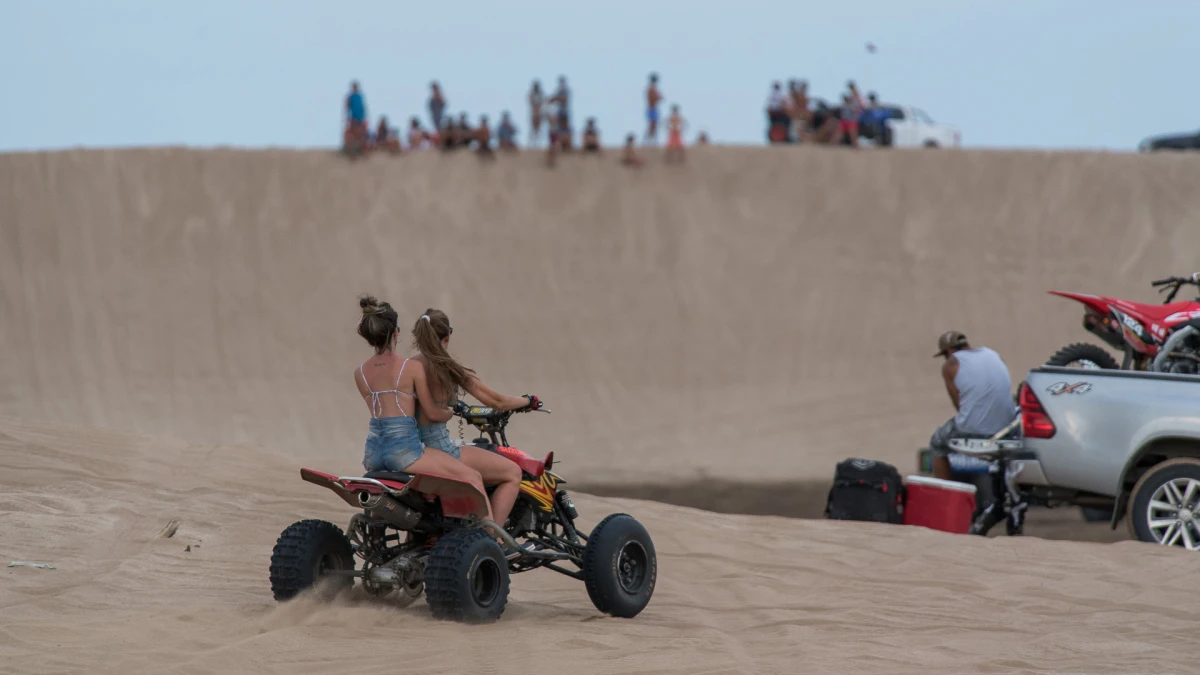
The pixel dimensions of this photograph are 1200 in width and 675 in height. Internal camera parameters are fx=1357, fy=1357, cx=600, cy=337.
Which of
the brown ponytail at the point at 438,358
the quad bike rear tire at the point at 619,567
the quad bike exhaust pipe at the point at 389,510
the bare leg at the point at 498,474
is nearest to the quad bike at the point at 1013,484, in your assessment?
the quad bike rear tire at the point at 619,567

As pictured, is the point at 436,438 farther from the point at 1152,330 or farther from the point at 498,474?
the point at 1152,330

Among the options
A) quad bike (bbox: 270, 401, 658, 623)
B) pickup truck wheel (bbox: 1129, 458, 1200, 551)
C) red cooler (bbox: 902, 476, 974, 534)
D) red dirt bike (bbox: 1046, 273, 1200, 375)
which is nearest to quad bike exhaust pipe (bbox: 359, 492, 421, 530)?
quad bike (bbox: 270, 401, 658, 623)

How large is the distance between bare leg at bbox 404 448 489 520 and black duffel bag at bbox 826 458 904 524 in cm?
463

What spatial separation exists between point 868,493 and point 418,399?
4.97 meters

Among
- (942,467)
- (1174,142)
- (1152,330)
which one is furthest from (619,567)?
(1174,142)

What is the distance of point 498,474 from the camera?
23.6 feet

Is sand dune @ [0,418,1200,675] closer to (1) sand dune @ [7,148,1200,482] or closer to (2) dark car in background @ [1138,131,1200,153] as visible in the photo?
(1) sand dune @ [7,148,1200,482]

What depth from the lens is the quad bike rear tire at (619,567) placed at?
7324 millimetres

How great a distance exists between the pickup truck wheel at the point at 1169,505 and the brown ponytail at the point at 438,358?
543cm

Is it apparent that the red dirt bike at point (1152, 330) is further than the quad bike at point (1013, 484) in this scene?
Yes

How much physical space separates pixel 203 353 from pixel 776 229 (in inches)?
397

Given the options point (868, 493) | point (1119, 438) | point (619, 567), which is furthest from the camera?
point (868, 493)

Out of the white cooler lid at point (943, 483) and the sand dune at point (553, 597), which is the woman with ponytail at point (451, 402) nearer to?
the sand dune at point (553, 597)

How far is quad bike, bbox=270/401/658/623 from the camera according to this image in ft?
22.1
